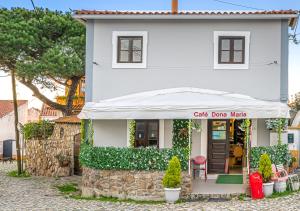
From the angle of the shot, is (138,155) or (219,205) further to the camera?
(138,155)

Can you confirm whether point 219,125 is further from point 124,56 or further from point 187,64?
point 124,56

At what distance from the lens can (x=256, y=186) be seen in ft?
57.7

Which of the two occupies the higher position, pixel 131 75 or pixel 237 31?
pixel 237 31

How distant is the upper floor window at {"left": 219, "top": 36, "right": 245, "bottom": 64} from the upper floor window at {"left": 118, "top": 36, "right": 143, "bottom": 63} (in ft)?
12.6

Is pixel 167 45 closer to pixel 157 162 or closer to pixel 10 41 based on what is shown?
pixel 157 162

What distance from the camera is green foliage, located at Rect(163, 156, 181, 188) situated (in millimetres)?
17469

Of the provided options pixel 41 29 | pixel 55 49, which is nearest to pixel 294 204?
pixel 55 49

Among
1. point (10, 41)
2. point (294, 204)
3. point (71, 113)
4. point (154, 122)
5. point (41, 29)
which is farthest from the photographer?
point (71, 113)

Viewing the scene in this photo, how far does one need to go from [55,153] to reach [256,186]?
1656 centimetres

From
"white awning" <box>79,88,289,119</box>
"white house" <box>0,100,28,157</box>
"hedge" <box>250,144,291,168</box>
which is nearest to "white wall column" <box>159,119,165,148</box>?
"white awning" <box>79,88,289,119</box>

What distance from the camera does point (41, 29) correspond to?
105ft

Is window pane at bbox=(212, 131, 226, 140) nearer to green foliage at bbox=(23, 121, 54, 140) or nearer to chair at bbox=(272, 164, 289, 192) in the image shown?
chair at bbox=(272, 164, 289, 192)

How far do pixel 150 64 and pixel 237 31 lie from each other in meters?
4.37

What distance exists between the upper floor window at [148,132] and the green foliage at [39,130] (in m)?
12.2
